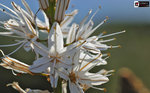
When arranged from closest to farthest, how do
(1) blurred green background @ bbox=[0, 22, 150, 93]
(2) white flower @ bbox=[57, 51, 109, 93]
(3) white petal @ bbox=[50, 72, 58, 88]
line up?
(3) white petal @ bbox=[50, 72, 58, 88] → (2) white flower @ bbox=[57, 51, 109, 93] → (1) blurred green background @ bbox=[0, 22, 150, 93]

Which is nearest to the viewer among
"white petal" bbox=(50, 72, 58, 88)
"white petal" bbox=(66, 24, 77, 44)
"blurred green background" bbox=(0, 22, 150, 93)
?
"white petal" bbox=(50, 72, 58, 88)

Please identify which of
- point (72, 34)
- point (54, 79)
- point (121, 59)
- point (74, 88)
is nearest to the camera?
point (54, 79)

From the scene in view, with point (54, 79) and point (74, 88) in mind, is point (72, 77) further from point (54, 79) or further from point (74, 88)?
point (54, 79)

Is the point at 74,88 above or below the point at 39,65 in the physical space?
below

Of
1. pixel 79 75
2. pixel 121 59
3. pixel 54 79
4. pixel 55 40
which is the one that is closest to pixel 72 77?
pixel 79 75

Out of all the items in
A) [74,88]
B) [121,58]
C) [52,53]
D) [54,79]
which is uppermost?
[52,53]

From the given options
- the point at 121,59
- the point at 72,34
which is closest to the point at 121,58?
the point at 121,59

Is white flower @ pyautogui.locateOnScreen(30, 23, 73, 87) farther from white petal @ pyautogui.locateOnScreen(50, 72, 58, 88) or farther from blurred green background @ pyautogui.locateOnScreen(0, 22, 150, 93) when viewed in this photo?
blurred green background @ pyautogui.locateOnScreen(0, 22, 150, 93)

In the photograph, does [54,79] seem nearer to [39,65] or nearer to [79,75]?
[39,65]

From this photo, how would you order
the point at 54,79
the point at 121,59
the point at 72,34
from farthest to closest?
the point at 121,59 → the point at 72,34 → the point at 54,79

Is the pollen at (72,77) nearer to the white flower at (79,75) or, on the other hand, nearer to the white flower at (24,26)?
the white flower at (79,75)

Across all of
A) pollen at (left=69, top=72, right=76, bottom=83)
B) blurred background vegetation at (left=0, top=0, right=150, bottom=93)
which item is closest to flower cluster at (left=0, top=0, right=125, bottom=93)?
pollen at (left=69, top=72, right=76, bottom=83)

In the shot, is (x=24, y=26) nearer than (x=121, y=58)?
Yes
